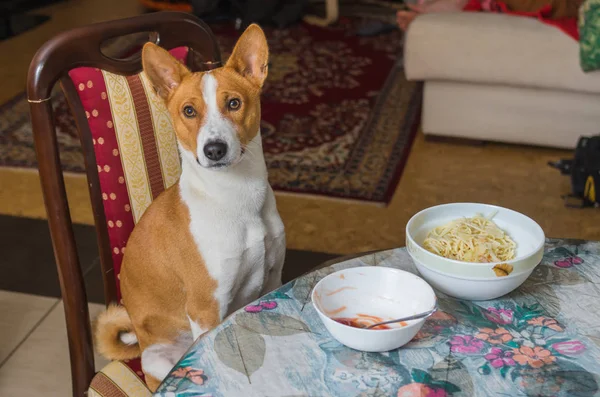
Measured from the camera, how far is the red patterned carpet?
9.75 feet

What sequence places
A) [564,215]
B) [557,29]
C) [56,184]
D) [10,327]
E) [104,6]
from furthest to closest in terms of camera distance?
[104,6]
[557,29]
[564,215]
[10,327]
[56,184]

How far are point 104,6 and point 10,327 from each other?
362 cm

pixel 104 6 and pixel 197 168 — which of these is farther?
pixel 104 6

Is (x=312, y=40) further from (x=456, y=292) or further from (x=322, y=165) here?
(x=456, y=292)

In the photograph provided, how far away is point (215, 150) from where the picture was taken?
3.81ft

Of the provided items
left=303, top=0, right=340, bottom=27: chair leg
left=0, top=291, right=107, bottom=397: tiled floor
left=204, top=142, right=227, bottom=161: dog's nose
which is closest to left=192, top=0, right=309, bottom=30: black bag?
left=303, top=0, right=340, bottom=27: chair leg

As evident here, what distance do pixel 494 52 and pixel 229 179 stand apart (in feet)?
6.60

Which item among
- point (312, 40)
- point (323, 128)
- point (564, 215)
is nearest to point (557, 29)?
point (564, 215)

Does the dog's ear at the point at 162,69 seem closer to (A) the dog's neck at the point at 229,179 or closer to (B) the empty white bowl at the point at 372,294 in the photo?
(A) the dog's neck at the point at 229,179

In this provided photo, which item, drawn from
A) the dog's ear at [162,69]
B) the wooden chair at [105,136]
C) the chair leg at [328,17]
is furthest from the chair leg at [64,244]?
the chair leg at [328,17]

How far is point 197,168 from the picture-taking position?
1245 mm

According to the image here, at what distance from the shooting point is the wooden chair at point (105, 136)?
123 centimetres

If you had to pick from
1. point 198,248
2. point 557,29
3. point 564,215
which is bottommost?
point 564,215

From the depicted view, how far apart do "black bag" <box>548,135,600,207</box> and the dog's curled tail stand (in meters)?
1.89
